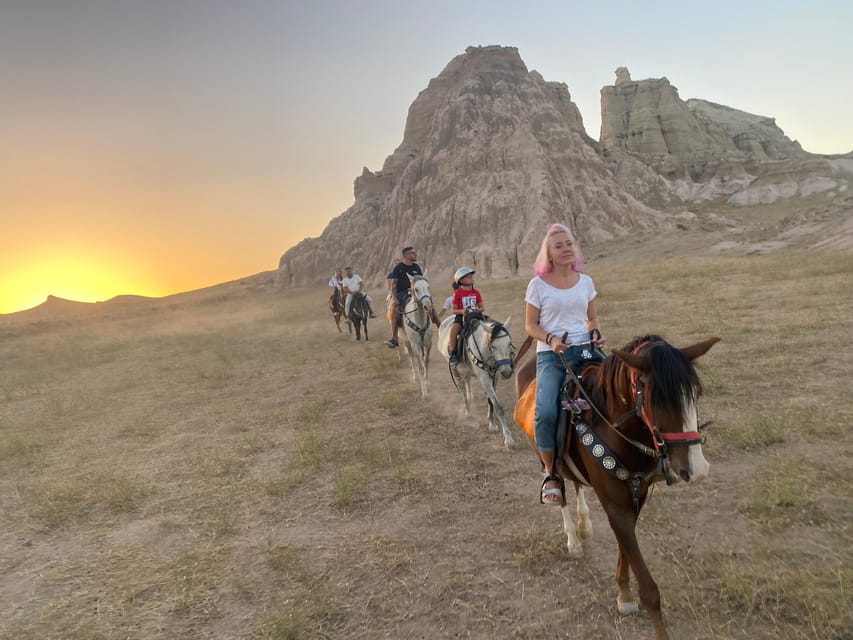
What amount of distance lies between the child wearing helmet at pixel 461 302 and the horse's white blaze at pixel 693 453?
6080 mm

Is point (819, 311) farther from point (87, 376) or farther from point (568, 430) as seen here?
point (87, 376)

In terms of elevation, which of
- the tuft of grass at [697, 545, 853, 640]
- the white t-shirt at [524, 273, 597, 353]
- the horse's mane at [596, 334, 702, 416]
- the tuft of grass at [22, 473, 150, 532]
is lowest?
the tuft of grass at [697, 545, 853, 640]

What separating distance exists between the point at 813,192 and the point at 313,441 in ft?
236

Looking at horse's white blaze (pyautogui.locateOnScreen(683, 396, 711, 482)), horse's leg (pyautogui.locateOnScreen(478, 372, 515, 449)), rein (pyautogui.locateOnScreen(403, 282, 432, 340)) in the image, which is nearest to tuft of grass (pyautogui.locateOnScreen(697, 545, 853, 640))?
horse's white blaze (pyautogui.locateOnScreen(683, 396, 711, 482))

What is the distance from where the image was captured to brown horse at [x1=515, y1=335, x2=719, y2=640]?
2738 mm

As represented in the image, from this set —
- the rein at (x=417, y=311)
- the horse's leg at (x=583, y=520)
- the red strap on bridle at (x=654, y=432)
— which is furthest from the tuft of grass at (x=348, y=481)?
the rein at (x=417, y=311)

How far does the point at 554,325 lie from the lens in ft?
A: 13.8

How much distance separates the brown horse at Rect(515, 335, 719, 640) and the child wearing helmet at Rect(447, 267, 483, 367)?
15.0ft

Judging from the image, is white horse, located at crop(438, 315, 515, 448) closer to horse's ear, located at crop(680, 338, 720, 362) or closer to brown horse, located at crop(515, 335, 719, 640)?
brown horse, located at crop(515, 335, 719, 640)

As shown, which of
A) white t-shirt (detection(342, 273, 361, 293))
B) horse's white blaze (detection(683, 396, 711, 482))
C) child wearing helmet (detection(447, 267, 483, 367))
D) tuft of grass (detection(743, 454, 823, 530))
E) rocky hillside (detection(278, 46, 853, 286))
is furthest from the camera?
rocky hillside (detection(278, 46, 853, 286))

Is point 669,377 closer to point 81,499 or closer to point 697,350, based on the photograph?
point 697,350

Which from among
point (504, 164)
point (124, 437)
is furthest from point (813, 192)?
point (124, 437)

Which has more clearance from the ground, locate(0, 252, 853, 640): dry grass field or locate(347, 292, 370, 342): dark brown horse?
→ locate(347, 292, 370, 342): dark brown horse

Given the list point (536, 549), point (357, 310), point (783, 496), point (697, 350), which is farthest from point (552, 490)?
point (357, 310)
